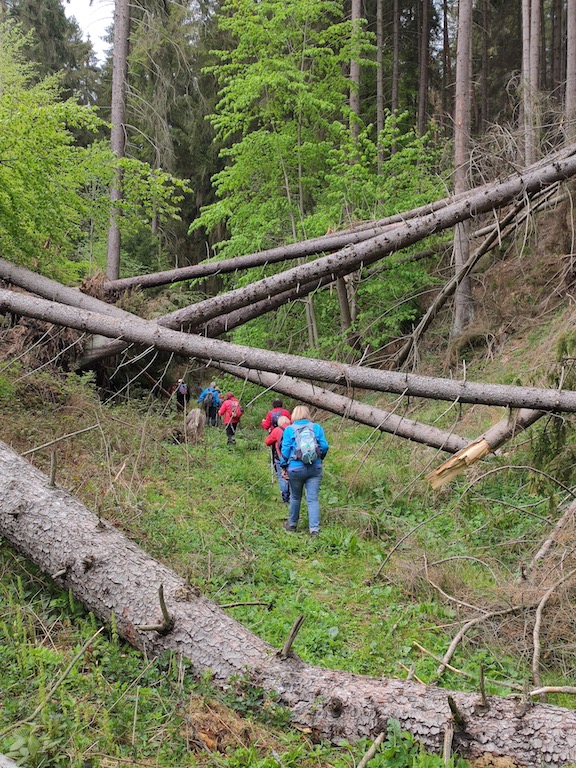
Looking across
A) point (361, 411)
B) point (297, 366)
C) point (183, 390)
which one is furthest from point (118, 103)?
point (297, 366)

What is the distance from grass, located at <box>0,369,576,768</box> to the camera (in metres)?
3.39

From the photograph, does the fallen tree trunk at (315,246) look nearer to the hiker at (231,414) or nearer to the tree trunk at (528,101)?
the tree trunk at (528,101)

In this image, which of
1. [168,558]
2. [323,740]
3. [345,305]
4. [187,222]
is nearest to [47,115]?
[168,558]

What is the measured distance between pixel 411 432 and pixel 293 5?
39.8 feet

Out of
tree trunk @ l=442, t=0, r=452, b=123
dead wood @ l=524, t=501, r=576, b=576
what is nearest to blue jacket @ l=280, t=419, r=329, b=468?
dead wood @ l=524, t=501, r=576, b=576

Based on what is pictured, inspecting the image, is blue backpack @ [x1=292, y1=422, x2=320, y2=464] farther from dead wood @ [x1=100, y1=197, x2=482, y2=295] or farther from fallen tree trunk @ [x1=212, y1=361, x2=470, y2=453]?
dead wood @ [x1=100, y1=197, x2=482, y2=295]

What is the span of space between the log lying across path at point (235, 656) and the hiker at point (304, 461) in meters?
3.24

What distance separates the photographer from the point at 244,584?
5820 millimetres

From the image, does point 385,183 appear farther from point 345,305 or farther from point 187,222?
point 187,222

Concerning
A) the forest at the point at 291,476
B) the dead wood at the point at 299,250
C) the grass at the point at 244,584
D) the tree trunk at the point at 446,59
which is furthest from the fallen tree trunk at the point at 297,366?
the tree trunk at the point at 446,59

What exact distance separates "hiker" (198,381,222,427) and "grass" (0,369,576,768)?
11.5 feet

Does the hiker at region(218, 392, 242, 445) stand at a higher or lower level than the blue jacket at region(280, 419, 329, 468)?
lower

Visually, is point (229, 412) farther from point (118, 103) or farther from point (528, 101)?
point (118, 103)

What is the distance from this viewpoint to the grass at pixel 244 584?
133 inches
